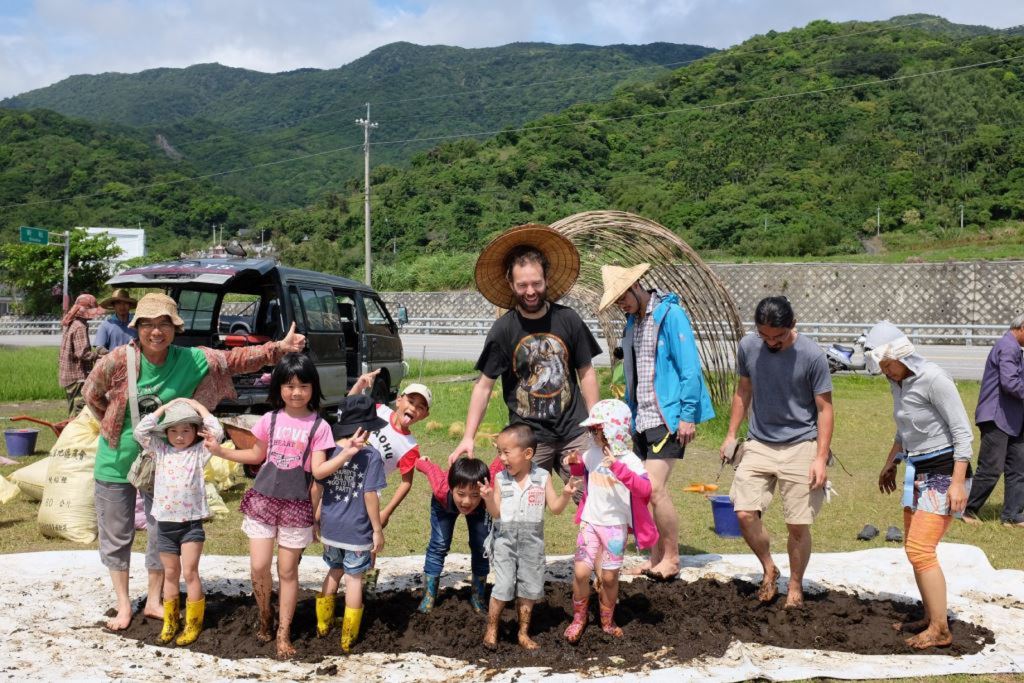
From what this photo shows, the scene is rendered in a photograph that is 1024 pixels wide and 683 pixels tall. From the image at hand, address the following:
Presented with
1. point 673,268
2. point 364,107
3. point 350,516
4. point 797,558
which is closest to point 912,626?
point 797,558

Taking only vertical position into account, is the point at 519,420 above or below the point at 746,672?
above

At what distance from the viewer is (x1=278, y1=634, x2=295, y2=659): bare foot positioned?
436 centimetres

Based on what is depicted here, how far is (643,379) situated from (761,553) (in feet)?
4.09

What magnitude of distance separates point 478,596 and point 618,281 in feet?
6.86

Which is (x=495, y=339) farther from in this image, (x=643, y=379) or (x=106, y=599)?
(x=106, y=599)

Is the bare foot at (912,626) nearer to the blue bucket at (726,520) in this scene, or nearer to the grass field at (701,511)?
the grass field at (701,511)

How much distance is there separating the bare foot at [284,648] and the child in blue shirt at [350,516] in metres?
0.21

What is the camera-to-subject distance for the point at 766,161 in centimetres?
5084

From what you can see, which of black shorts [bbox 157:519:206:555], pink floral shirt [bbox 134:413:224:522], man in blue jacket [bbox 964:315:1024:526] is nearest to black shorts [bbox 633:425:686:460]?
pink floral shirt [bbox 134:413:224:522]

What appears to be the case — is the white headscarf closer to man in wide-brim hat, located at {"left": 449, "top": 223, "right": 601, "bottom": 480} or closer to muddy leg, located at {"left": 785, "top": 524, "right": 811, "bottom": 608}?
muddy leg, located at {"left": 785, "top": 524, "right": 811, "bottom": 608}

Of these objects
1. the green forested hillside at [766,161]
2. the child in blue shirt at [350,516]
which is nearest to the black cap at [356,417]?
the child in blue shirt at [350,516]

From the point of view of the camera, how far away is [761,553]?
206 inches

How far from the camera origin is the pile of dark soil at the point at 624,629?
4.44 meters

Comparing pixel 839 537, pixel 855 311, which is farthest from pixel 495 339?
pixel 855 311
